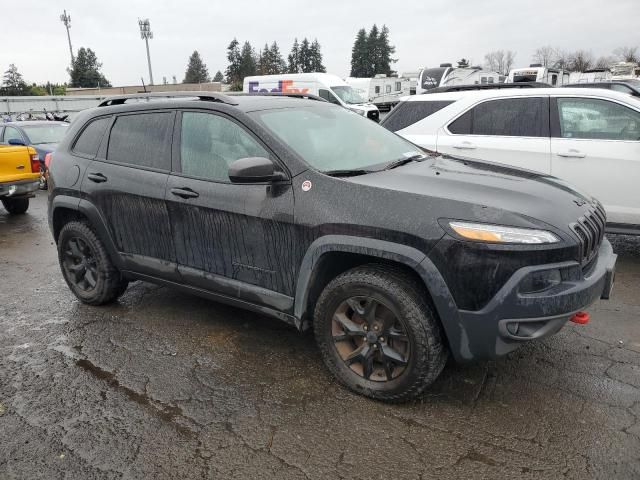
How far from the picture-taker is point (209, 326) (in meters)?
4.08

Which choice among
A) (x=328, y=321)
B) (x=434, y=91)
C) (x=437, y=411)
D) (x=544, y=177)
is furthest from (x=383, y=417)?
(x=434, y=91)

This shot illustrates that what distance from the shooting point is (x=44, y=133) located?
11.6 m

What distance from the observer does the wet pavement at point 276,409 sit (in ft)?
8.21

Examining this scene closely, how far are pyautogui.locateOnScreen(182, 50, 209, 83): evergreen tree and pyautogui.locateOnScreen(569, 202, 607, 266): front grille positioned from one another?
10106 centimetres

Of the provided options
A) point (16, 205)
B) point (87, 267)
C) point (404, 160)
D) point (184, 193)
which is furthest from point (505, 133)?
point (16, 205)

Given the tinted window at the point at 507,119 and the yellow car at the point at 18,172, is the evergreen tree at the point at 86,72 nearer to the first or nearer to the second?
the yellow car at the point at 18,172

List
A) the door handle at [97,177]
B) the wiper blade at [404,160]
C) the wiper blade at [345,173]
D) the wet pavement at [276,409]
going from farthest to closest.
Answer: the door handle at [97,177] → the wiper blade at [404,160] → the wiper blade at [345,173] → the wet pavement at [276,409]

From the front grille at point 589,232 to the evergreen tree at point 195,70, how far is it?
101058mm

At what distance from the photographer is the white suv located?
5.05 metres

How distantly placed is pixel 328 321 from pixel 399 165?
1.17 metres

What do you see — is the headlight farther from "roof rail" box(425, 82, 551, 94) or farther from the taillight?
the taillight

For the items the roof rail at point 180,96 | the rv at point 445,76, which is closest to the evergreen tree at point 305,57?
the rv at point 445,76

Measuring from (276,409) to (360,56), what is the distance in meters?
86.1

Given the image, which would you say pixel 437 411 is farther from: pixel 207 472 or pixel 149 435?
pixel 149 435
